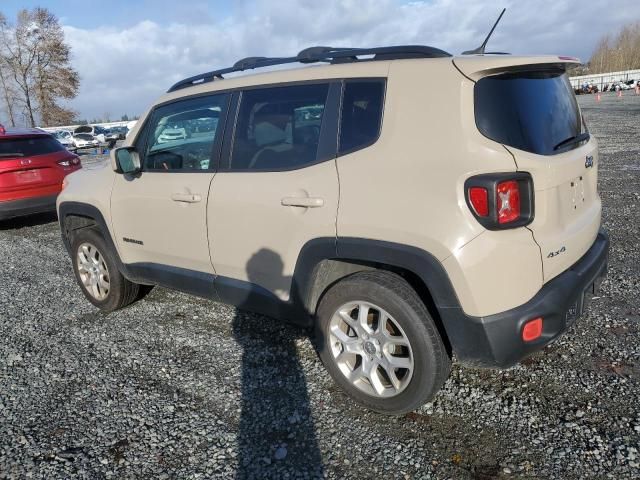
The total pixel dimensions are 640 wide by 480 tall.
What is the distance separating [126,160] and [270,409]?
2.23 m

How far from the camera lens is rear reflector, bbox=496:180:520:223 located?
2293 millimetres

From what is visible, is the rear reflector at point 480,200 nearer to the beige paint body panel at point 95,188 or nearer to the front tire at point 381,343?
the front tire at point 381,343

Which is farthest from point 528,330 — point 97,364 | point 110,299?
point 110,299

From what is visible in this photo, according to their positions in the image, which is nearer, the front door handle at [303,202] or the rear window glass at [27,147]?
the front door handle at [303,202]

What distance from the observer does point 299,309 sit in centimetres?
307

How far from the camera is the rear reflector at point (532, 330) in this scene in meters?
2.38

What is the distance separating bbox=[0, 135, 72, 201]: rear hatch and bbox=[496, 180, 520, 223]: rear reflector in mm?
7853

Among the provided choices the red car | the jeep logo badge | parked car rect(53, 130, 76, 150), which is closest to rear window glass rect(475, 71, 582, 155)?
the jeep logo badge

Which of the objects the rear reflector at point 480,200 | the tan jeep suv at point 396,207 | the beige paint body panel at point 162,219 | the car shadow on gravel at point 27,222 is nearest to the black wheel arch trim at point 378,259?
the tan jeep suv at point 396,207

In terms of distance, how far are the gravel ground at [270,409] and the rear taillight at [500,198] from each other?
45.3 inches

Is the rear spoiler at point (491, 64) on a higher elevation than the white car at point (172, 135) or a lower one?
higher

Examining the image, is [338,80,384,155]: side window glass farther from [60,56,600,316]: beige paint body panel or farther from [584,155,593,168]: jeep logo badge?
[584,155,593,168]: jeep logo badge


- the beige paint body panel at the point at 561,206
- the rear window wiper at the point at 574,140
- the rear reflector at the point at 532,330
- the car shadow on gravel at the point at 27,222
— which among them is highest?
the rear window wiper at the point at 574,140

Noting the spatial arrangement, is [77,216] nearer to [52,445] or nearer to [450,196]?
[52,445]
